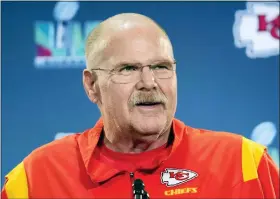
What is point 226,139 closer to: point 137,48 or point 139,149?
point 139,149

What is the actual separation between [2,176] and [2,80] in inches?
16.5

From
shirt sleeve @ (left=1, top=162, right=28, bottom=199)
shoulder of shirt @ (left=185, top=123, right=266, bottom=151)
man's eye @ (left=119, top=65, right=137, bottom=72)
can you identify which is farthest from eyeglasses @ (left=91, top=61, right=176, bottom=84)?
shirt sleeve @ (left=1, top=162, right=28, bottom=199)

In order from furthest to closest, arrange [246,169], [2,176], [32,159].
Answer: [2,176] < [32,159] < [246,169]

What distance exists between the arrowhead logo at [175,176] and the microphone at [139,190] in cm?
15

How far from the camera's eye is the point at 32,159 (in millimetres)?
1881

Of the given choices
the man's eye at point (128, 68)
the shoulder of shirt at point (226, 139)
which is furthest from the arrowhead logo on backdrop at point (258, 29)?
the man's eye at point (128, 68)

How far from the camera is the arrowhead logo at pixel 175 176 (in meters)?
1.74

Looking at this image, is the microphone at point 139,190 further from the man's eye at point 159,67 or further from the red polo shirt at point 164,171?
the man's eye at point 159,67

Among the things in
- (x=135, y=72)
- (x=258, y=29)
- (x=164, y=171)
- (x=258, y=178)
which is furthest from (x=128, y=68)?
(x=258, y=29)

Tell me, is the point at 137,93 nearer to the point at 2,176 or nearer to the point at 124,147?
the point at 124,147

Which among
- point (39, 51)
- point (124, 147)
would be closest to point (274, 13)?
point (39, 51)

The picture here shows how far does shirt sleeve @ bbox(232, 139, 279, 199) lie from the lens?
67.3 inches

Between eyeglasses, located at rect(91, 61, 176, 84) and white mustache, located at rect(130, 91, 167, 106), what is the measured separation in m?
0.05

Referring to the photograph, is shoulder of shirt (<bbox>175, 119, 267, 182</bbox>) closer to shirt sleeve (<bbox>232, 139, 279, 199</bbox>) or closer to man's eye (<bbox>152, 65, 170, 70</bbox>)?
shirt sleeve (<bbox>232, 139, 279, 199</bbox>)
